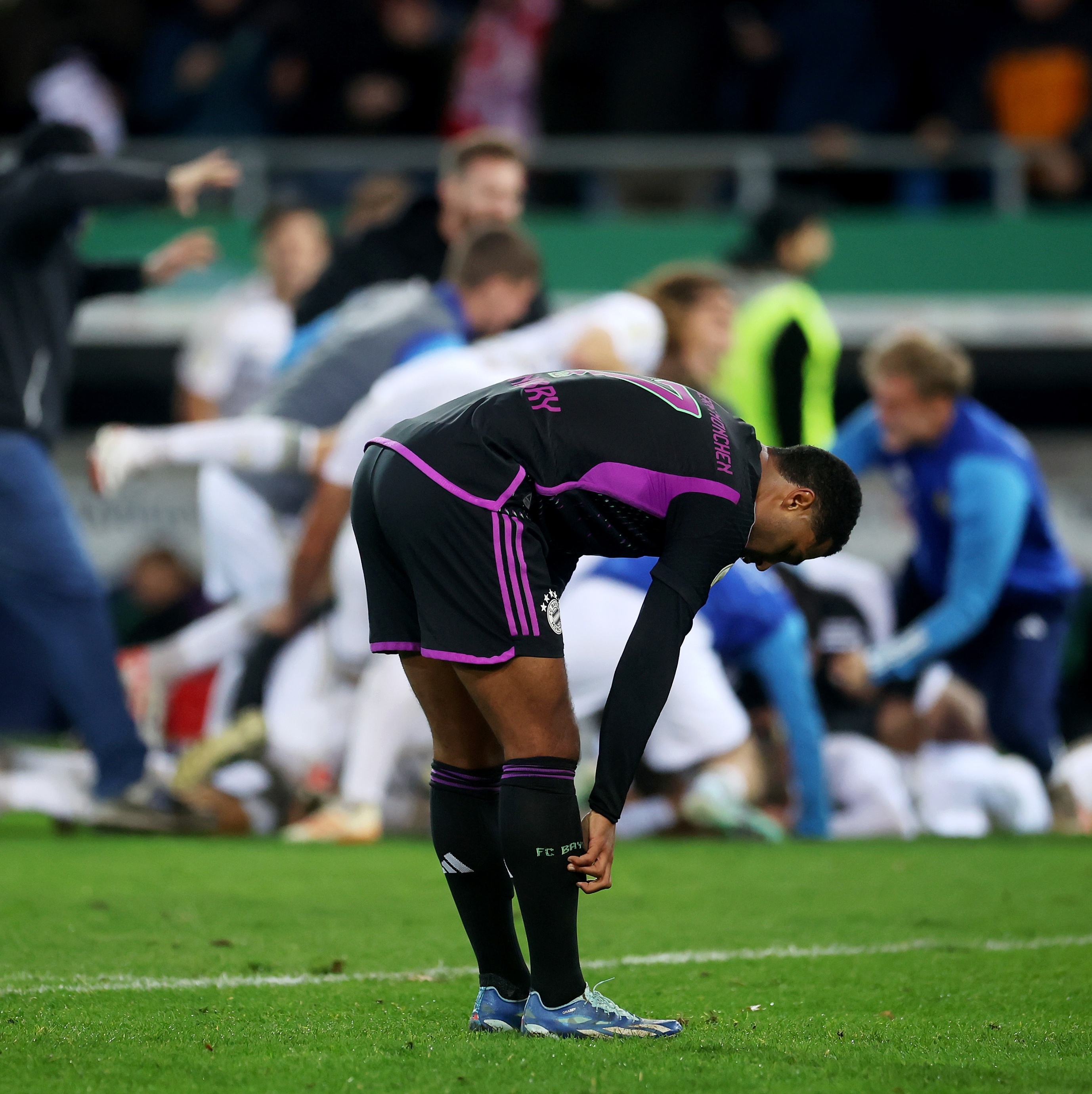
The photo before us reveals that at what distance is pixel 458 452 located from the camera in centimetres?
370

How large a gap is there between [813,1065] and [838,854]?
3.55 meters

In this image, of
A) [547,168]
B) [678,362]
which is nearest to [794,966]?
[678,362]

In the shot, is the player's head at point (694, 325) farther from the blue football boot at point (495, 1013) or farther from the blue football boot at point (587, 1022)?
the blue football boot at point (587, 1022)

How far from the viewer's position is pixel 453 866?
151 inches

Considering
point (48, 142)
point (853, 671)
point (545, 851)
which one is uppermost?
point (48, 142)

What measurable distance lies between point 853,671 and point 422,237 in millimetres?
3308

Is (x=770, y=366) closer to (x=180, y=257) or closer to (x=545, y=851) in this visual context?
(x=180, y=257)

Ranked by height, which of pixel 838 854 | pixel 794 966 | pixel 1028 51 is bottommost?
pixel 838 854

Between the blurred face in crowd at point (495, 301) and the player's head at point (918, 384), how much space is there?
5.32 ft

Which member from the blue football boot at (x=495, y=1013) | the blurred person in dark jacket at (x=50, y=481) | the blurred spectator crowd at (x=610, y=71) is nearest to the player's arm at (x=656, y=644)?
the blue football boot at (x=495, y=1013)

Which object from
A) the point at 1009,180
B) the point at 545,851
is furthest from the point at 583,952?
the point at 1009,180

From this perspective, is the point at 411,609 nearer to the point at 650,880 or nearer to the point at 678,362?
the point at 650,880

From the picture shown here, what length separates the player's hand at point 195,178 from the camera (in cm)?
646

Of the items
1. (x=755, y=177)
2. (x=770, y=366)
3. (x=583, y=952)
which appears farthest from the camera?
(x=755, y=177)
